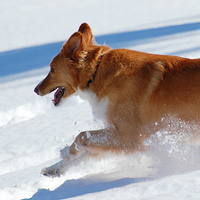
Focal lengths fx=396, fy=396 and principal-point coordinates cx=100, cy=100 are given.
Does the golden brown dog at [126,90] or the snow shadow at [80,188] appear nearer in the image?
the snow shadow at [80,188]

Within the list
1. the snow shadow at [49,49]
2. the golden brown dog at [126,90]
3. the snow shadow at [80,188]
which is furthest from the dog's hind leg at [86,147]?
the snow shadow at [49,49]

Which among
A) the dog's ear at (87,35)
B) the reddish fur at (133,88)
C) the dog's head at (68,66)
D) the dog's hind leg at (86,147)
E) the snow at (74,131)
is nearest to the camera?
the snow at (74,131)

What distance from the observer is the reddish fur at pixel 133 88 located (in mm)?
3576

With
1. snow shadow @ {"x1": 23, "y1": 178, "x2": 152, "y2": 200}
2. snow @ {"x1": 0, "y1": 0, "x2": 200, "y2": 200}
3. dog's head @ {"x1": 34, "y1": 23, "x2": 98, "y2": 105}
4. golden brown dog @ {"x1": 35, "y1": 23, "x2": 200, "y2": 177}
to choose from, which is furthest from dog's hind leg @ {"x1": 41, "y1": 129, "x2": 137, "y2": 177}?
dog's head @ {"x1": 34, "y1": 23, "x2": 98, "y2": 105}

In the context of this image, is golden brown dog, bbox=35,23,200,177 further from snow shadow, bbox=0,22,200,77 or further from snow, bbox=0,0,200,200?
snow shadow, bbox=0,22,200,77

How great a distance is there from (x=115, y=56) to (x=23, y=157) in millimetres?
1723

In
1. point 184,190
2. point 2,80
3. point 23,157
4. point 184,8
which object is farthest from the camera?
point 184,8

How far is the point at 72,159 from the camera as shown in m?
3.94

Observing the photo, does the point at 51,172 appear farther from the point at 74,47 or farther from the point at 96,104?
the point at 74,47

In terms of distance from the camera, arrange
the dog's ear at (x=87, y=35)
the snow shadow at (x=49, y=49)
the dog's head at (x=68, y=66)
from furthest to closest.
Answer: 1. the snow shadow at (x=49, y=49)
2. the dog's ear at (x=87, y=35)
3. the dog's head at (x=68, y=66)

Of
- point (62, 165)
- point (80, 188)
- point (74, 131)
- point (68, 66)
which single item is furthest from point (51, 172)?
point (74, 131)

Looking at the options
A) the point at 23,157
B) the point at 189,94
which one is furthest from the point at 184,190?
the point at 23,157

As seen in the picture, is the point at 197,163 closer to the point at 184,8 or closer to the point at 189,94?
the point at 189,94

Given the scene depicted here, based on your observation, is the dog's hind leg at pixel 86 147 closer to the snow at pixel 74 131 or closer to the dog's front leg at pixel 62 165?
the dog's front leg at pixel 62 165
